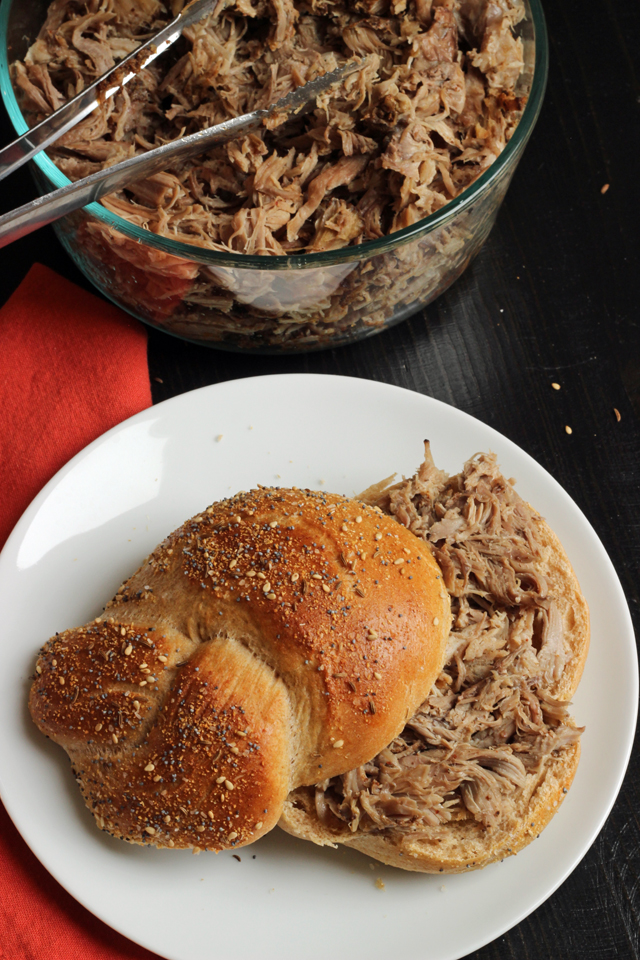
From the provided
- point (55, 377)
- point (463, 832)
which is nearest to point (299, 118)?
point (55, 377)

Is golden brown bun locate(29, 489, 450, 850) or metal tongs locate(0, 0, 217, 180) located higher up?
metal tongs locate(0, 0, 217, 180)

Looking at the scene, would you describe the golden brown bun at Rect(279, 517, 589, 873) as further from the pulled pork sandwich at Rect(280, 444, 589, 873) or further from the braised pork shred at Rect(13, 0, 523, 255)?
the braised pork shred at Rect(13, 0, 523, 255)

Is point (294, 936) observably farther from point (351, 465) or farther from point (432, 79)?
point (432, 79)

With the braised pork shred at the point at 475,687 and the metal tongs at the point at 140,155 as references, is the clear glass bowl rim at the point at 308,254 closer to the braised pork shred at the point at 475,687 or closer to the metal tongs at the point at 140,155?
the metal tongs at the point at 140,155

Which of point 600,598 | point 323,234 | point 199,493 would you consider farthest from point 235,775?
point 323,234

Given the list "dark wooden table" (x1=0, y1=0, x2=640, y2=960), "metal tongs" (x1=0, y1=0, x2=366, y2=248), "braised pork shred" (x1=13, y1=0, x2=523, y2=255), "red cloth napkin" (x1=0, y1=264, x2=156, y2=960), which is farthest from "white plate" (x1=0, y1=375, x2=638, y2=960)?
"metal tongs" (x1=0, y1=0, x2=366, y2=248)

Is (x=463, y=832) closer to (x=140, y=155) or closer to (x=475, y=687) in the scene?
(x=475, y=687)
